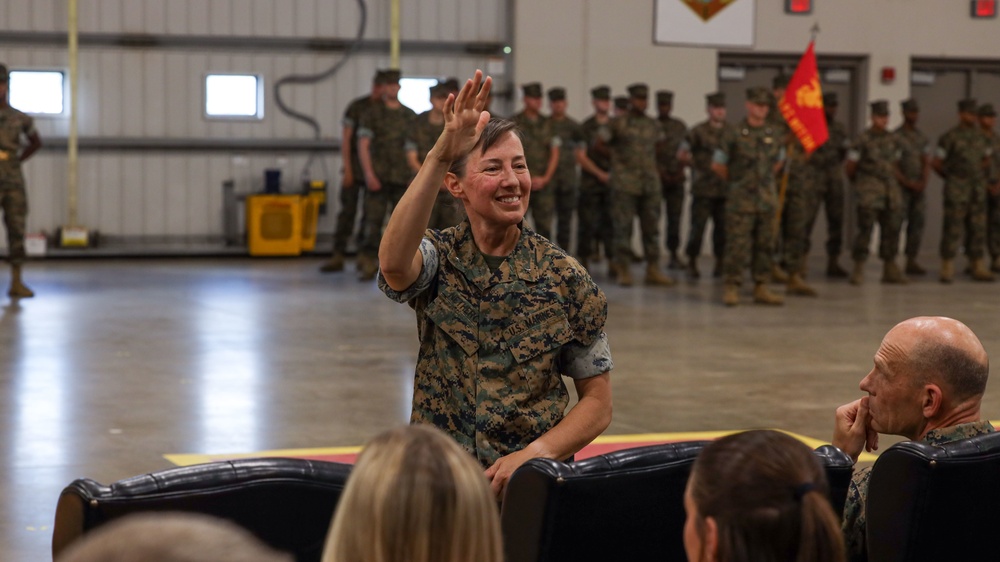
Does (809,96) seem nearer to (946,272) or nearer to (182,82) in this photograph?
(946,272)

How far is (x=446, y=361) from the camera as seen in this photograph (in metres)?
2.68

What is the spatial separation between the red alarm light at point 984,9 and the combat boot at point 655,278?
6.50 metres

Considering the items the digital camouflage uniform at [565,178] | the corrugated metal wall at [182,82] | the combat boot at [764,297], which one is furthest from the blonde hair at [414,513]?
the corrugated metal wall at [182,82]

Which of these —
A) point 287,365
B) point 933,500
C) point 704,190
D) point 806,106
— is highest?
point 806,106

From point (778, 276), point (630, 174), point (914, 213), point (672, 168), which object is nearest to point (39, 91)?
point (630, 174)

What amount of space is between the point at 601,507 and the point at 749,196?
8.55 meters

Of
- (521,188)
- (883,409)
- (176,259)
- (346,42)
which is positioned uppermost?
(346,42)

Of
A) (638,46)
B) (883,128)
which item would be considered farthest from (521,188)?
(638,46)

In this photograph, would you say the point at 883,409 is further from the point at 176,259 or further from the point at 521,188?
the point at 176,259

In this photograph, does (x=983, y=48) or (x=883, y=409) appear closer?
(x=883, y=409)

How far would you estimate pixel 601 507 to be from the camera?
2121 mm

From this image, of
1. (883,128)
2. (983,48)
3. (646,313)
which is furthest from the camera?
(983,48)

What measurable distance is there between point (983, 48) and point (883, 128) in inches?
176

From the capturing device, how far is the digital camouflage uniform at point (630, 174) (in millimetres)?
11836
